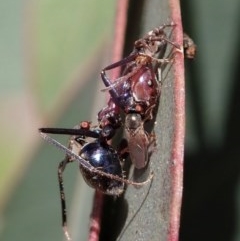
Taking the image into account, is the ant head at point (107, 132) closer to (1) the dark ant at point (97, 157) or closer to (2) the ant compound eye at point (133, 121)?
(1) the dark ant at point (97, 157)

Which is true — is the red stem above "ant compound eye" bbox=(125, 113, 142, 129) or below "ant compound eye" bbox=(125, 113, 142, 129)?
above

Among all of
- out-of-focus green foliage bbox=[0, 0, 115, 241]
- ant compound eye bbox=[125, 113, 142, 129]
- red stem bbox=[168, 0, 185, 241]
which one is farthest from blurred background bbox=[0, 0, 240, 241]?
red stem bbox=[168, 0, 185, 241]

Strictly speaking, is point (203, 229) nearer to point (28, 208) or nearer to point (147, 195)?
point (147, 195)

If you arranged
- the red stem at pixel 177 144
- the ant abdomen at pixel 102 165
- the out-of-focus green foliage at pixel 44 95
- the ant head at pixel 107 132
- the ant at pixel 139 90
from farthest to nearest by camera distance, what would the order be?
the out-of-focus green foliage at pixel 44 95, the ant head at pixel 107 132, the ant abdomen at pixel 102 165, the ant at pixel 139 90, the red stem at pixel 177 144

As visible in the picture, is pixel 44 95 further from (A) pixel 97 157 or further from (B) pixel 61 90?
(A) pixel 97 157

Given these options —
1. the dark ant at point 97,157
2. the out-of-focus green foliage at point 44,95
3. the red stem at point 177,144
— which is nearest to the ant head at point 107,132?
the dark ant at point 97,157

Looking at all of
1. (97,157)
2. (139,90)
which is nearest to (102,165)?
(97,157)

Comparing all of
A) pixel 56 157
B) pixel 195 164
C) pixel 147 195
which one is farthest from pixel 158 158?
pixel 56 157

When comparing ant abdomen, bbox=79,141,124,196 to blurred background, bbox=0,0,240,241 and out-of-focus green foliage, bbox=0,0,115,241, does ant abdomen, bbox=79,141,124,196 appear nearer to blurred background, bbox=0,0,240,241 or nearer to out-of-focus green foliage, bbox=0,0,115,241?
blurred background, bbox=0,0,240,241
